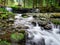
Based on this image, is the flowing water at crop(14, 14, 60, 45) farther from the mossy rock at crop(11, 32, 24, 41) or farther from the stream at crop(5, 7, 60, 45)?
the mossy rock at crop(11, 32, 24, 41)

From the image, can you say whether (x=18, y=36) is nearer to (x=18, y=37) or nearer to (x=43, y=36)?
(x=18, y=37)

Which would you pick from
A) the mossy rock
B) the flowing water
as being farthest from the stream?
the mossy rock

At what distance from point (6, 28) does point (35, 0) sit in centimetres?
1816

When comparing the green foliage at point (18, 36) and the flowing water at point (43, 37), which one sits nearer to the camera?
the green foliage at point (18, 36)

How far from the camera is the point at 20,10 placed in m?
19.3

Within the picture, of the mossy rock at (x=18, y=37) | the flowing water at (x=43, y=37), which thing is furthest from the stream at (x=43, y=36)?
the mossy rock at (x=18, y=37)

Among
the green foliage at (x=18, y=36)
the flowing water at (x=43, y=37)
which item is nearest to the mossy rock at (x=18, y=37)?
the green foliage at (x=18, y=36)

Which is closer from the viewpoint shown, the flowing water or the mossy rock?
the mossy rock

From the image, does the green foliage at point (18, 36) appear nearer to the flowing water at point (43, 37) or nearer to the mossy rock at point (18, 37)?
the mossy rock at point (18, 37)

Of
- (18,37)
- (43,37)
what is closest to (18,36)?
(18,37)

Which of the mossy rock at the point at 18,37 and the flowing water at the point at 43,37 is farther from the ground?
the mossy rock at the point at 18,37

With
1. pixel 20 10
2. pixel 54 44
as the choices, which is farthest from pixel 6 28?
pixel 20 10

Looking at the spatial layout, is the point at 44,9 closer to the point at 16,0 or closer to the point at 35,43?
the point at 35,43

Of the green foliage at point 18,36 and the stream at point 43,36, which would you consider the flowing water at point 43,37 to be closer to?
the stream at point 43,36
